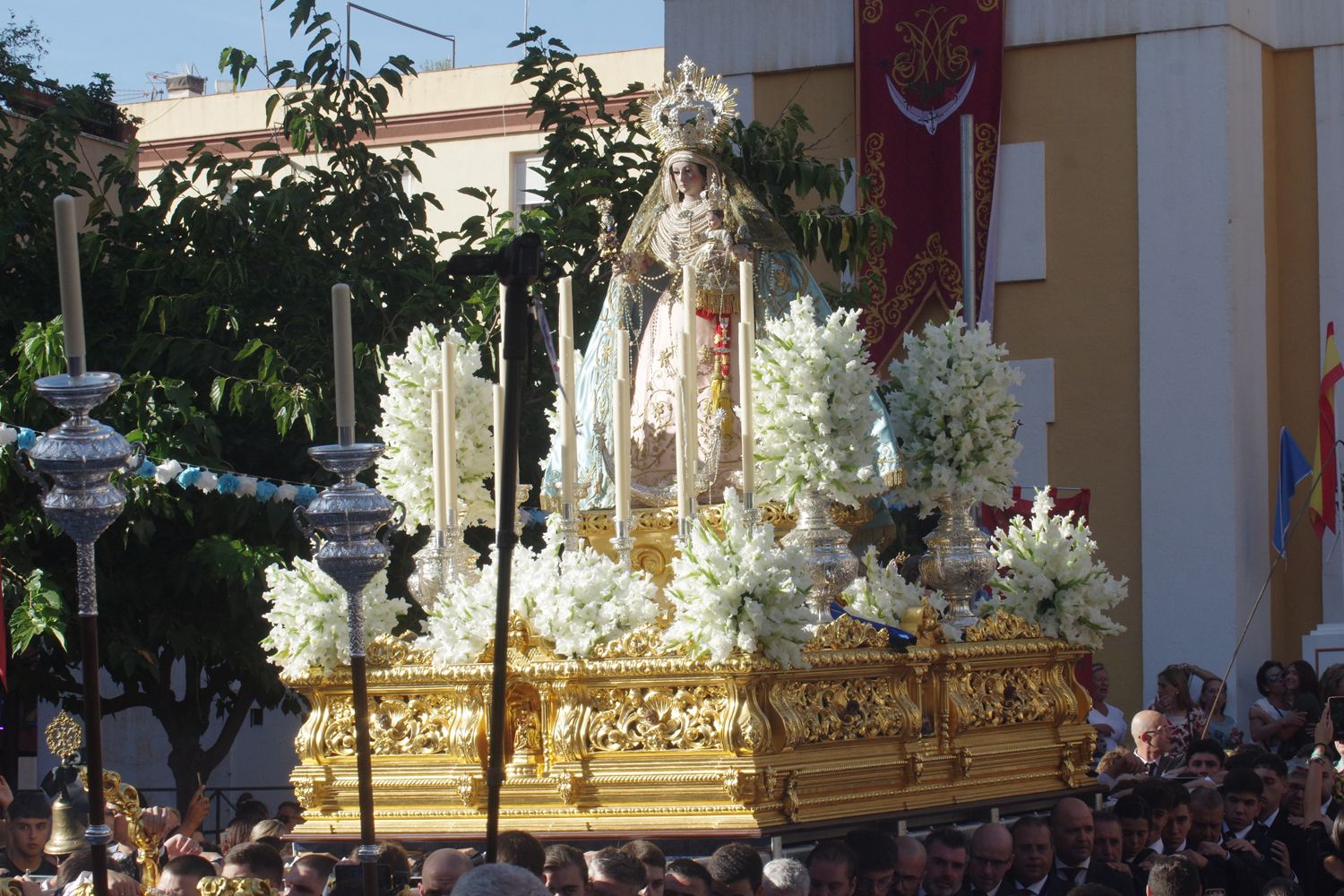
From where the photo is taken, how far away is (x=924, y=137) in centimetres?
1434

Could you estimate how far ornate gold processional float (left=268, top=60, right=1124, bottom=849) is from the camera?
6547 mm

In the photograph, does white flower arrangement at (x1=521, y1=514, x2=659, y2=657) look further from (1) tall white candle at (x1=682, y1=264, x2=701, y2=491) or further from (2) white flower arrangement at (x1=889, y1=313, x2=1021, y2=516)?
(2) white flower arrangement at (x1=889, y1=313, x2=1021, y2=516)

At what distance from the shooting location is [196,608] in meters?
10.4

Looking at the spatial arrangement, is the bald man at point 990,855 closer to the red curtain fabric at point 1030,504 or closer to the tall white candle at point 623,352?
the tall white candle at point 623,352

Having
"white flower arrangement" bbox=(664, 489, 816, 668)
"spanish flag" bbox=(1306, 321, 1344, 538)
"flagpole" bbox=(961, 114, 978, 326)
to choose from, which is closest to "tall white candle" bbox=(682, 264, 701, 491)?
"white flower arrangement" bbox=(664, 489, 816, 668)

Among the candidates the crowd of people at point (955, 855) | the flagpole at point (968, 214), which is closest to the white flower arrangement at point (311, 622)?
the crowd of people at point (955, 855)

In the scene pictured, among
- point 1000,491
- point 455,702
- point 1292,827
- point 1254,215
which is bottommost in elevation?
point 1292,827

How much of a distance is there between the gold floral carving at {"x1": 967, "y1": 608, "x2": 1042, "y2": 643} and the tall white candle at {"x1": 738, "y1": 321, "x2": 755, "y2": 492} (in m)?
1.22

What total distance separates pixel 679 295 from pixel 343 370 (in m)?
3.51

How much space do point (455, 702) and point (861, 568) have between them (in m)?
1.93

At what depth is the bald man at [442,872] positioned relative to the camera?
5.63 meters

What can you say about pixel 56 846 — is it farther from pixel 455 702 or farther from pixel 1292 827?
pixel 1292 827

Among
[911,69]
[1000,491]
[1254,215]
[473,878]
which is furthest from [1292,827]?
[911,69]

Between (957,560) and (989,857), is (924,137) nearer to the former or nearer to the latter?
(957,560)
